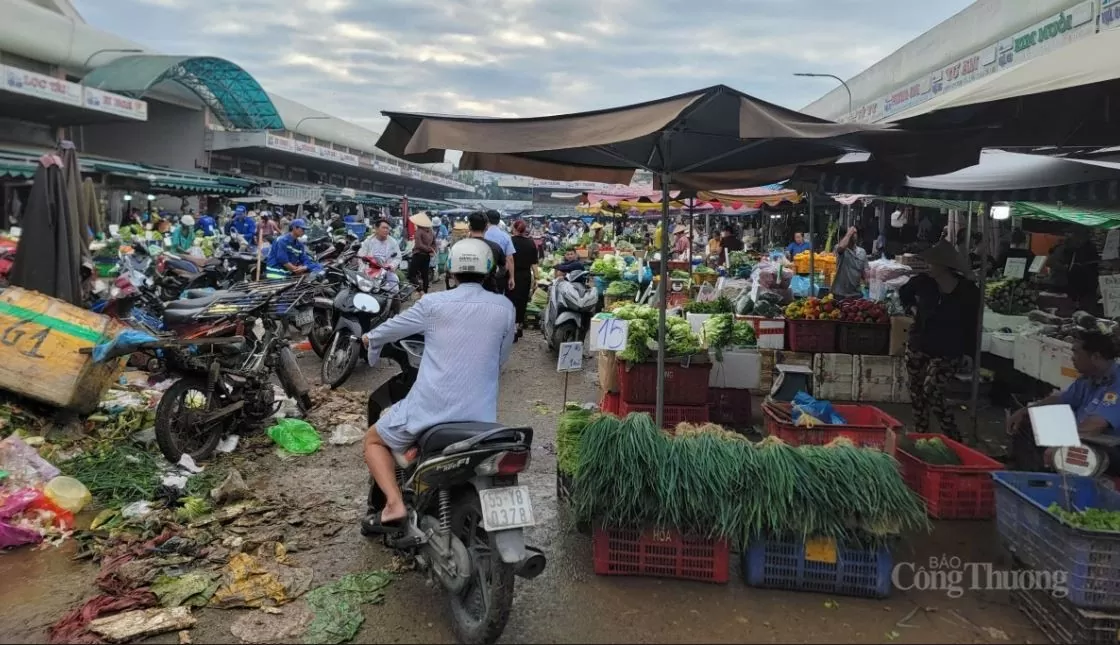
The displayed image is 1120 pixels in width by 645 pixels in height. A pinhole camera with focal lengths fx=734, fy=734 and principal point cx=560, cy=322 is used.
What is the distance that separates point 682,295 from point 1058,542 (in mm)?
7820

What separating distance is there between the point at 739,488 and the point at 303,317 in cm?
608

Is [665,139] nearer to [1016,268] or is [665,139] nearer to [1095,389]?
[1095,389]

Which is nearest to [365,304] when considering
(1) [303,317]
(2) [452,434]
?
(1) [303,317]

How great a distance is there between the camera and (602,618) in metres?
3.45

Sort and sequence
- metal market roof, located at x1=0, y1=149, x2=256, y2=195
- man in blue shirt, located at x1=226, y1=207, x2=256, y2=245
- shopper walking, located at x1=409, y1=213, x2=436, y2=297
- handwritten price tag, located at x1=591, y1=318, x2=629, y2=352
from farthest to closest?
man in blue shirt, located at x1=226, y1=207, x2=256, y2=245, metal market roof, located at x1=0, y1=149, x2=256, y2=195, shopper walking, located at x1=409, y1=213, x2=436, y2=297, handwritten price tag, located at x1=591, y1=318, x2=629, y2=352

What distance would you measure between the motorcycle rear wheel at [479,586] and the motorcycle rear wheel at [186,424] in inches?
114

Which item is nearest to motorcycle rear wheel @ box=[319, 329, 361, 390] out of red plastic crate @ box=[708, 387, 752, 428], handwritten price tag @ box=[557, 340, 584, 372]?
handwritten price tag @ box=[557, 340, 584, 372]

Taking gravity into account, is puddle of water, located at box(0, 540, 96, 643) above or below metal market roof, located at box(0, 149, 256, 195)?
below

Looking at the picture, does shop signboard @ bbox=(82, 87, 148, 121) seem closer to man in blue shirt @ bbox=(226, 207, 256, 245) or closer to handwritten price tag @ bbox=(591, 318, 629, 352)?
man in blue shirt @ bbox=(226, 207, 256, 245)

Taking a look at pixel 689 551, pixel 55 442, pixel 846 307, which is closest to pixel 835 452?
pixel 689 551

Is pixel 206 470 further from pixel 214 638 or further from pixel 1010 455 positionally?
pixel 1010 455

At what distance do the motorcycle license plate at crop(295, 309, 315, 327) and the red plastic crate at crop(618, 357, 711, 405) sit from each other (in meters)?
4.25

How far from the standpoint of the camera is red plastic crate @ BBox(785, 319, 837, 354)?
289 inches

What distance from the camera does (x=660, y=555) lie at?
3.81 meters
